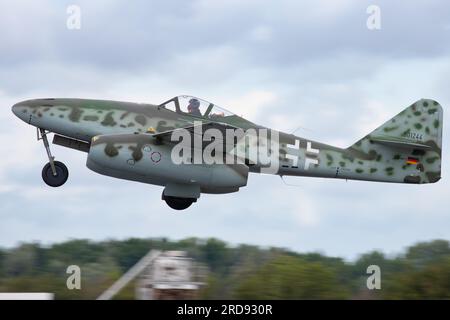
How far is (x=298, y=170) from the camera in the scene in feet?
79.0

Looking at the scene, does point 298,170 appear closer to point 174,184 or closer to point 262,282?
point 174,184

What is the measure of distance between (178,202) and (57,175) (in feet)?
Result: 10.0

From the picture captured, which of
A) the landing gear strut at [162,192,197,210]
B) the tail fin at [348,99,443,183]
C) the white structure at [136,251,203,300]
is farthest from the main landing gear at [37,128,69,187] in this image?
the tail fin at [348,99,443,183]

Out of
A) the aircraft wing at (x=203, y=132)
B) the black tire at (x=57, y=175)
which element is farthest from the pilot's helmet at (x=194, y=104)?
the black tire at (x=57, y=175)

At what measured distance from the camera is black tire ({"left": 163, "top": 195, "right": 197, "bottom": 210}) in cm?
Answer: 2455

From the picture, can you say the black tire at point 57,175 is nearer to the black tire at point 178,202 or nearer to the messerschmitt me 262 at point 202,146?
the messerschmitt me 262 at point 202,146

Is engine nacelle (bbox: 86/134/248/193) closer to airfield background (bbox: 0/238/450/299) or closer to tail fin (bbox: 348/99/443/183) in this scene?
tail fin (bbox: 348/99/443/183)

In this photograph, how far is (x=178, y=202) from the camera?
24.8m

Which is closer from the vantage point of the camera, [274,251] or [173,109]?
[173,109]

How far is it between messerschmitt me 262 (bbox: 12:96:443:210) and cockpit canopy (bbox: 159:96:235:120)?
24mm

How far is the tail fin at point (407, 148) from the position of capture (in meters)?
24.4
